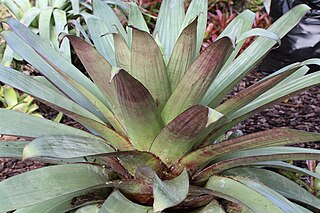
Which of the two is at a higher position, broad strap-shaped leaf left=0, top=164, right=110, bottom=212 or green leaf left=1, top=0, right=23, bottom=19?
broad strap-shaped leaf left=0, top=164, right=110, bottom=212

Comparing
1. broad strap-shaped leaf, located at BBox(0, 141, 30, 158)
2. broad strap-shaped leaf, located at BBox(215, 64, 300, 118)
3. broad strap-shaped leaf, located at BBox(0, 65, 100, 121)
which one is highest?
broad strap-shaped leaf, located at BBox(215, 64, 300, 118)

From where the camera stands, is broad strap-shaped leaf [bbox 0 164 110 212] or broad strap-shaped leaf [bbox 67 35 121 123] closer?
broad strap-shaped leaf [bbox 0 164 110 212]

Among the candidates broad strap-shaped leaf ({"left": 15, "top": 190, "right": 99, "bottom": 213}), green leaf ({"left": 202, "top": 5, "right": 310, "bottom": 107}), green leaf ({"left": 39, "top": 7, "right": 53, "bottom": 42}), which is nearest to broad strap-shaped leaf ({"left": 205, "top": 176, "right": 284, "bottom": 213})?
green leaf ({"left": 202, "top": 5, "right": 310, "bottom": 107})

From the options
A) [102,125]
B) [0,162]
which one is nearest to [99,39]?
[102,125]

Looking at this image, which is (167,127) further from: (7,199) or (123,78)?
(7,199)

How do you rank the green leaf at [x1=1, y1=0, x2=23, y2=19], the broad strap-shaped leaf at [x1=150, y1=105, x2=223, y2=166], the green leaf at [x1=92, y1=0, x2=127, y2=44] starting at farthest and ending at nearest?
the green leaf at [x1=1, y1=0, x2=23, y2=19], the green leaf at [x1=92, y1=0, x2=127, y2=44], the broad strap-shaped leaf at [x1=150, y1=105, x2=223, y2=166]

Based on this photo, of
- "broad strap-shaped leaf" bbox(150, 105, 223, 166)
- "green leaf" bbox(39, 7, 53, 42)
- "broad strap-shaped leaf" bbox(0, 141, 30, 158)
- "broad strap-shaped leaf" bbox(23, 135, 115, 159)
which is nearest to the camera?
"broad strap-shaped leaf" bbox(23, 135, 115, 159)

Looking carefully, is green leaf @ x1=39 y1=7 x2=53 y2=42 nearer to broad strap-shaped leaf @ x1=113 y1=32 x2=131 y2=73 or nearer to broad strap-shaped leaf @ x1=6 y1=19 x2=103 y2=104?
broad strap-shaped leaf @ x1=6 y1=19 x2=103 y2=104
